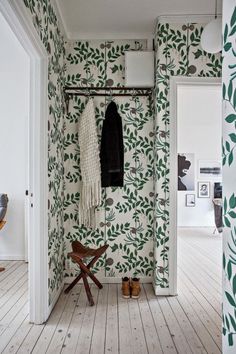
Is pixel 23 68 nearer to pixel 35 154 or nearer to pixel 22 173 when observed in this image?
pixel 22 173

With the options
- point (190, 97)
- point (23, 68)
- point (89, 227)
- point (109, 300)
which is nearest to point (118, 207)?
point (89, 227)

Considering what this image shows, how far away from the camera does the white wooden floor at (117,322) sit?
190 centimetres

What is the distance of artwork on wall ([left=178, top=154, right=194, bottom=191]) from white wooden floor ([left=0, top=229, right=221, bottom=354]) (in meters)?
3.66

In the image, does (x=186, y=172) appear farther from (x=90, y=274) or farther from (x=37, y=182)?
(x=37, y=182)

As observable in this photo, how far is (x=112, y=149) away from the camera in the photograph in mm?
2906

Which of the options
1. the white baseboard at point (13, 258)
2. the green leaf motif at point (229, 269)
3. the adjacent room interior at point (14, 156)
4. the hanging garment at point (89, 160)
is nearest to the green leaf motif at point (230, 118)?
the green leaf motif at point (229, 269)

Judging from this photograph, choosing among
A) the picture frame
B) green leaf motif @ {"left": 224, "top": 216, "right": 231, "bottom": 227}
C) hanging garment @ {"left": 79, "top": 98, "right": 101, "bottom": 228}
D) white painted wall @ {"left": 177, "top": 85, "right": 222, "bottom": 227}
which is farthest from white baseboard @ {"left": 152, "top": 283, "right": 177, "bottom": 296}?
the picture frame

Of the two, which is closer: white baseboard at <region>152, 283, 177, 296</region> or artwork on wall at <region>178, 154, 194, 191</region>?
white baseboard at <region>152, 283, 177, 296</region>

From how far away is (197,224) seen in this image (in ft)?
21.9

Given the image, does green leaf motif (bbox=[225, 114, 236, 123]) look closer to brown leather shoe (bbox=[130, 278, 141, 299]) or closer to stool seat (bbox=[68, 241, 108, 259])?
stool seat (bbox=[68, 241, 108, 259])

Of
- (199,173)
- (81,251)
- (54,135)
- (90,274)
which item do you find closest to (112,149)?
(54,135)

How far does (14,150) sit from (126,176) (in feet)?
5.88

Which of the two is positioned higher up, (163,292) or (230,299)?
(230,299)

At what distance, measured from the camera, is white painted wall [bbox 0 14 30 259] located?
12.7 feet
